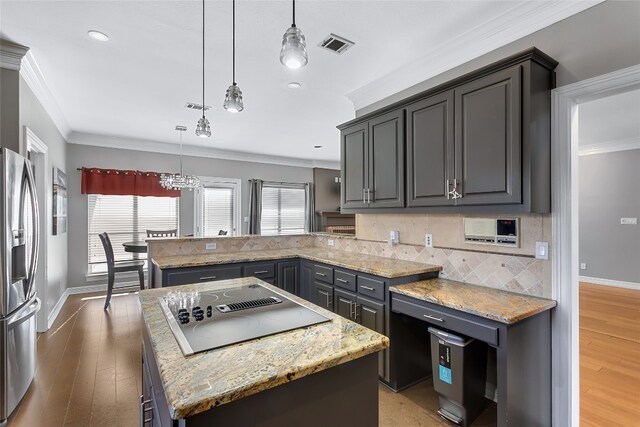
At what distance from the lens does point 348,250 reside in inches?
151

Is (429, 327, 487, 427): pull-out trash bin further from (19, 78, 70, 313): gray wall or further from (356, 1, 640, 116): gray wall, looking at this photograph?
(19, 78, 70, 313): gray wall

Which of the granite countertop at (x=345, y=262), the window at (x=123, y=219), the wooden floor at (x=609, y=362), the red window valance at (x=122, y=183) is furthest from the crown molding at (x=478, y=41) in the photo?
Result: the window at (x=123, y=219)

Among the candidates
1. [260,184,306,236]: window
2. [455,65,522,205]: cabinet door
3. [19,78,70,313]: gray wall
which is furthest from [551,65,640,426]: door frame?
[260,184,306,236]: window

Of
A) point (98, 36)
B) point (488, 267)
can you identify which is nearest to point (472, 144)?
point (488, 267)

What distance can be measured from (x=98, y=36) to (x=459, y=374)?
361 centimetres

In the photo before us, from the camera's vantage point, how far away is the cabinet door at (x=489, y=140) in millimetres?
1932

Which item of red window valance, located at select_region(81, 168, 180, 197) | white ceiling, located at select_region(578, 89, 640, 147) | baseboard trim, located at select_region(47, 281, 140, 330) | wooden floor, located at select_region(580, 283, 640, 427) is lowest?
wooden floor, located at select_region(580, 283, 640, 427)

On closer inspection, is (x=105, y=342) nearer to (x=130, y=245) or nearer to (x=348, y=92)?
(x=130, y=245)

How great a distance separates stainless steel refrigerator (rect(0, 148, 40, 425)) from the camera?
212 cm

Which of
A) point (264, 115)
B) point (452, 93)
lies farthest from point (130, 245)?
point (452, 93)

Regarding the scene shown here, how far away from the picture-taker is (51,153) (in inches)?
162

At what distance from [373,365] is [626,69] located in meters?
2.06

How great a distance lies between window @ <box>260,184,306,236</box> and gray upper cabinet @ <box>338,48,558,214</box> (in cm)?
486

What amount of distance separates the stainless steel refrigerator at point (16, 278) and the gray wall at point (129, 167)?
338cm
